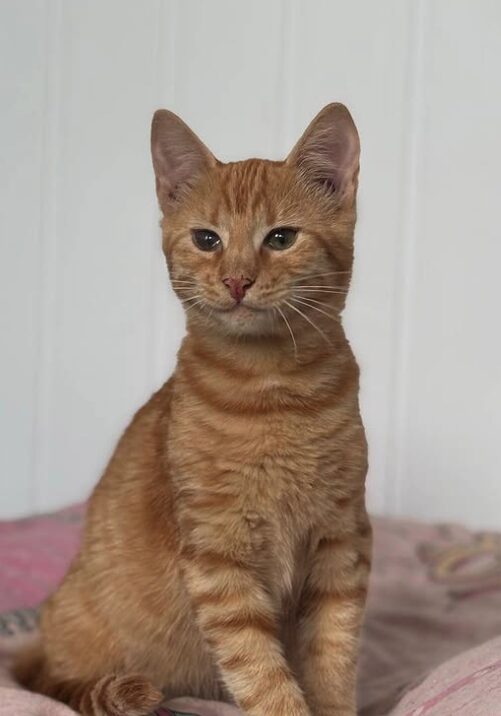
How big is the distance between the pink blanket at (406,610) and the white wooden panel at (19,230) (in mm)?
498

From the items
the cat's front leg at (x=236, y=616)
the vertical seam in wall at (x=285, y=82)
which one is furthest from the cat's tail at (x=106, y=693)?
the vertical seam in wall at (x=285, y=82)

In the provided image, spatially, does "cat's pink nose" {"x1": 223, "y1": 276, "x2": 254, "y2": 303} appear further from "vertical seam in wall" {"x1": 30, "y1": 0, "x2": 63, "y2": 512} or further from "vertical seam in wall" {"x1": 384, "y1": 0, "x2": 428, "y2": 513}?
"vertical seam in wall" {"x1": 30, "y1": 0, "x2": 63, "y2": 512}

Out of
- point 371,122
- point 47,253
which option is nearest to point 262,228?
point 371,122

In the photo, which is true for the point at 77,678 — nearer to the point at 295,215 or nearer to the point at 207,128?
the point at 295,215

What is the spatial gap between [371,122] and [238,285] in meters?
1.22

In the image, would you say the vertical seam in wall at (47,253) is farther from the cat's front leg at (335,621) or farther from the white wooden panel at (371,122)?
the cat's front leg at (335,621)

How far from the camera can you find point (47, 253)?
246 cm

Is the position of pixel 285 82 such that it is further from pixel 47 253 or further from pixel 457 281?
pixel 47 253

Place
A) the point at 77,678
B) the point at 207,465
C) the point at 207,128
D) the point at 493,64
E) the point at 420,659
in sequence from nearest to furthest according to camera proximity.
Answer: the point at 207,465
the point at 77,678
the point at 420,659
the point at 493,64
the point at 207,128

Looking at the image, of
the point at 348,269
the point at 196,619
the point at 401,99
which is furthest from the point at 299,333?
the point at 401,99

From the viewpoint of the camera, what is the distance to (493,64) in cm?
204

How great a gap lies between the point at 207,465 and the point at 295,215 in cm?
32

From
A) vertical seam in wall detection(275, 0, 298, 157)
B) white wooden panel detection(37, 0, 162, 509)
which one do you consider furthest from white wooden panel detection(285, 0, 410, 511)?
white wooden panel detection(37, 0, 162, 509)

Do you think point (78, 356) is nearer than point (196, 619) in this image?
No
